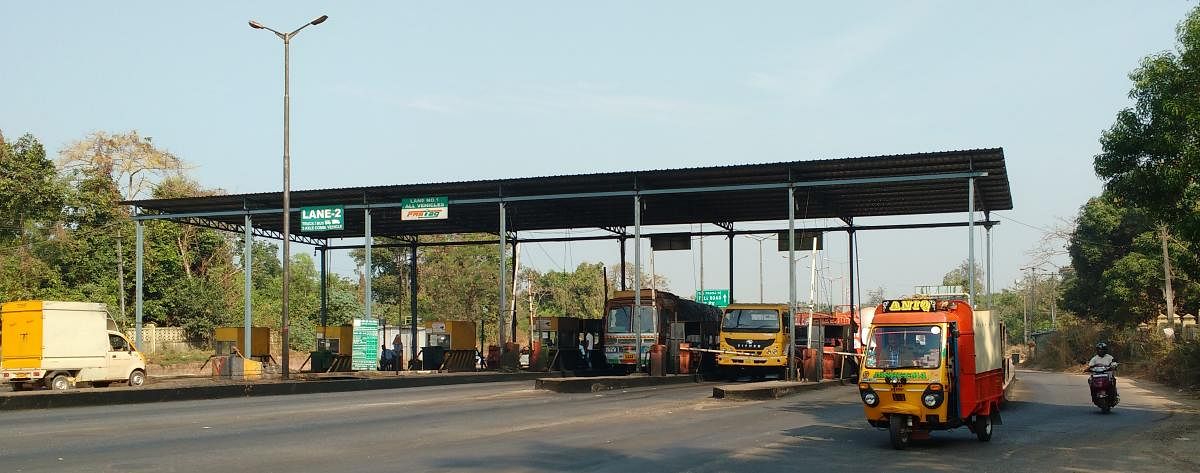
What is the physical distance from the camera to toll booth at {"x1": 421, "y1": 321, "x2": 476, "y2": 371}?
145 ft

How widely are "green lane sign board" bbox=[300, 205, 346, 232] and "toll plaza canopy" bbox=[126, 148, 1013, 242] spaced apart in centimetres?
108

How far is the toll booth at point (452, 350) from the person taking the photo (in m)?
44.2

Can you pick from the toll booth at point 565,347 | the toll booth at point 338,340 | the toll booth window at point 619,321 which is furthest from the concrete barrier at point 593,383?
the toll booth at point 338,340

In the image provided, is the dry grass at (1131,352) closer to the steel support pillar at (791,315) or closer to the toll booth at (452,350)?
the steel support pillar at (791,315)

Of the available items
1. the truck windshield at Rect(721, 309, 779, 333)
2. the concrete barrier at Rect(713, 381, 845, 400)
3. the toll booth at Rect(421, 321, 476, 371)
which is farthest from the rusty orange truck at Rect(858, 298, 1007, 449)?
the toll booth at Rect(421, 321, 476, 371)

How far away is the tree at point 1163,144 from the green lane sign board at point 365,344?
24943mm

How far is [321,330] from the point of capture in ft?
154

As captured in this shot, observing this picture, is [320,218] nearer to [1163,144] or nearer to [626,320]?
[626,320]

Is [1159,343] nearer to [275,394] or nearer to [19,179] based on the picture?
[275,394]

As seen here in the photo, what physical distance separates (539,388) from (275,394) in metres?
6.77

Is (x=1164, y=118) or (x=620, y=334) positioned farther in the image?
(x=620, y=334)

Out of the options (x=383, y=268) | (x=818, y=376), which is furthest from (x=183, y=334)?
(x=818, y=376)

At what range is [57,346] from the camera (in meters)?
29.5

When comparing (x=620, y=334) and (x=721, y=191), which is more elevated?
(x=721, y=191)
